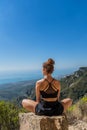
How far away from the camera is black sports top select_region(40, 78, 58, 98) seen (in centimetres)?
704

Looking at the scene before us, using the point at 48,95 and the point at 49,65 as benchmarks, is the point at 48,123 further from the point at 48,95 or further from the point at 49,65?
the point at 49,65

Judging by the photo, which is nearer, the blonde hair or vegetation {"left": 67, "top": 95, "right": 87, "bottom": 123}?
the blonde hair

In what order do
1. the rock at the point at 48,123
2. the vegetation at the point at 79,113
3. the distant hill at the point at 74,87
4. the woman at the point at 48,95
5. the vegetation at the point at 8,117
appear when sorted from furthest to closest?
the distant hill at the point at 74,87
the vegetation at the point at 8,117
the vegetation at the point at 79,113
the woman at the point at 48,95
the rock at the point at 48,123

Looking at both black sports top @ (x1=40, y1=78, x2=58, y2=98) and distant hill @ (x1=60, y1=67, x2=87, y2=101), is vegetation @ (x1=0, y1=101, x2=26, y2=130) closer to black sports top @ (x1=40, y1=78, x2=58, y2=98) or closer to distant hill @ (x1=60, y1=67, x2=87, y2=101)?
black sports top @ (x1=40, y1=78, x2=58, y2=98)

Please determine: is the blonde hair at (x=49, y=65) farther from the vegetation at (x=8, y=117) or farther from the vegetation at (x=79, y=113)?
the vegetation at (x=8, y=117)

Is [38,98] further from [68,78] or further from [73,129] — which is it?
[68,78]

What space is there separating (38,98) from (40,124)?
32.4 inches

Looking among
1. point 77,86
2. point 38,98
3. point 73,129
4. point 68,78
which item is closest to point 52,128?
point 38,98

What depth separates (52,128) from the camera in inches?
260

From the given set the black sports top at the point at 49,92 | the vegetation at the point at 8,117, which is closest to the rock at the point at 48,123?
the black sports top at the point at 49,92

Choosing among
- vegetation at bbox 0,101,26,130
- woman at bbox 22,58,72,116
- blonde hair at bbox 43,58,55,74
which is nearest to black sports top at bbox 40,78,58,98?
woman at bbox 22,58,72,116

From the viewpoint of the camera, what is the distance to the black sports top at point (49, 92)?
23.1 ft

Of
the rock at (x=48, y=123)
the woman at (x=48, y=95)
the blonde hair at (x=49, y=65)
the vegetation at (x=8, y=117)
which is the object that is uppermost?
the blonde hair at (x=49, y=65)

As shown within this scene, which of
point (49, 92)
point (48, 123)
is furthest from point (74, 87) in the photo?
point (48, 123)
